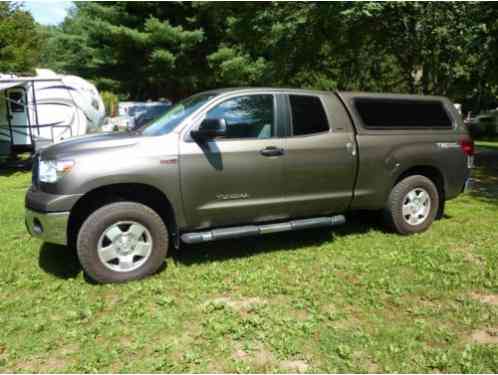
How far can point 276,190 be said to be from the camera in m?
4.60

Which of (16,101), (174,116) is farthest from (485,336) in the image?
(16,101)

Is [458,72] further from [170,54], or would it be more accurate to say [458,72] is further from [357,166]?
[170,54]

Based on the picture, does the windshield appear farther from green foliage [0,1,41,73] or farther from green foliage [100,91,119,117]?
green foliage [100,91,119,117]

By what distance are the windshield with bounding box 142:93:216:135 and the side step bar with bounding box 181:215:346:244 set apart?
1094 millimetres

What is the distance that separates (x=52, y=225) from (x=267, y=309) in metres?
2.07

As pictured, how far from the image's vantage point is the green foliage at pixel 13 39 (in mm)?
17641

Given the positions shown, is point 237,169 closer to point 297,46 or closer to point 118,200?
point 118,200

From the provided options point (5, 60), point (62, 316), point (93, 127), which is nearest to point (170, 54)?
point (5, 60)

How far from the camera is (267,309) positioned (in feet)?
11.8

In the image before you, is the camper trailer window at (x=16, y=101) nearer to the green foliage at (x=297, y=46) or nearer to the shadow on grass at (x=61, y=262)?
the green foliage at (x=297, y=46)

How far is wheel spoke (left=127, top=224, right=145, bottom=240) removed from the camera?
4051 mm

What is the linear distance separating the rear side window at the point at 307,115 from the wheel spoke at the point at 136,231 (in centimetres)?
192

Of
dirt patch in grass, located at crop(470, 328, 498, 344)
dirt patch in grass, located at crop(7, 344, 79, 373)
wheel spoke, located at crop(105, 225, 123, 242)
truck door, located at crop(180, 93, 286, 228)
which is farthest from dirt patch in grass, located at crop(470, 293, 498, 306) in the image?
dirt patch in grass, located at crop(7, 344, 79, 373)

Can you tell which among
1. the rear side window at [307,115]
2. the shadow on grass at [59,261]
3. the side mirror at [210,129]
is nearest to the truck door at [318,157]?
the rear side window at [307,115]
